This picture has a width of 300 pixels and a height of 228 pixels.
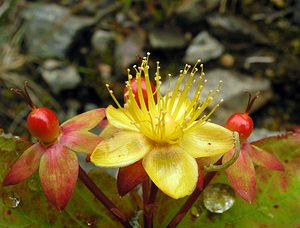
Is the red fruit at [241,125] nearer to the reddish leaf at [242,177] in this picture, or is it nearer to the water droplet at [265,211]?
the reddish leaf at [242,177]

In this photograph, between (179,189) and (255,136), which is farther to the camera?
(255,136)

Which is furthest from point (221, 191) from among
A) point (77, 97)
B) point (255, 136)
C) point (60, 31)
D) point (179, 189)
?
point (60, 31)

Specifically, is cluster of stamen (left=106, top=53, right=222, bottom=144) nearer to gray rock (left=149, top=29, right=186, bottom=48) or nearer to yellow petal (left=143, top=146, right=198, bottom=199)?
yellow petal (left=143, top=146, right=198, bottom=199)

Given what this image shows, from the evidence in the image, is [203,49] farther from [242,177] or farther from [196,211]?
[242,177]

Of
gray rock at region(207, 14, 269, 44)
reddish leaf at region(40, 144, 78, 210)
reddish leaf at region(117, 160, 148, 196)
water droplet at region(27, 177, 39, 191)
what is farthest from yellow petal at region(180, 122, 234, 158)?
gray rock at region(207, 14, 269, 44)

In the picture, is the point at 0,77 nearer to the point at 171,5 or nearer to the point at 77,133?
the point at 171,5

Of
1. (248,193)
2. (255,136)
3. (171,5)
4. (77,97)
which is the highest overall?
(248,193)
